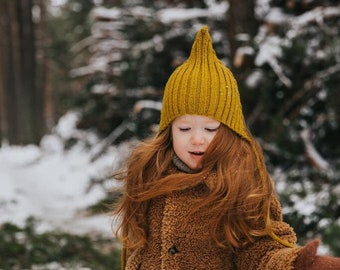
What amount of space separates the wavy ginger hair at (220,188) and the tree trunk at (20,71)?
576 inches

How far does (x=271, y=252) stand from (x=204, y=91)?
26.4 inches

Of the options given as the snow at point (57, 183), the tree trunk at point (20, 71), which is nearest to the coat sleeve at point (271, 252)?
the snow at point (57, 183)

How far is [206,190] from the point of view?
2.26 meters

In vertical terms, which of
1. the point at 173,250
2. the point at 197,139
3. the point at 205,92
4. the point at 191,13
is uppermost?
the point at 191,13

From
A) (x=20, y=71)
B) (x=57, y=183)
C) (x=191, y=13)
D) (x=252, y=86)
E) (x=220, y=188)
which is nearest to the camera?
(x=220, y=188)

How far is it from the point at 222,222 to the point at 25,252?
366 cm

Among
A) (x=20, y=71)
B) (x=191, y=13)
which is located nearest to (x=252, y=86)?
(x=191, y=13)

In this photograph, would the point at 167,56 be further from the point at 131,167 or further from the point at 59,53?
the point at 59,53

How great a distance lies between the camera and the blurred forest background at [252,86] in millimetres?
5426

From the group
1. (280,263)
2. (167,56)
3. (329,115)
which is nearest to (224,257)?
(280,263)

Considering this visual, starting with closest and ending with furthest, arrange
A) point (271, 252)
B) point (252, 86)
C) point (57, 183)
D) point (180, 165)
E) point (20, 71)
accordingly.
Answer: point (271, 252) → point (180, 165) → point (252, 86) → point (57, 183) → point (20, 71)

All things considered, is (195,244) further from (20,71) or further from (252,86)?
(20,71)

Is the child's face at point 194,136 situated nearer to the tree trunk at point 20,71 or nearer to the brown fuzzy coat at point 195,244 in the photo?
the brown fuzzy coat at point 195,244

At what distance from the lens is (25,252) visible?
17.7 feet
